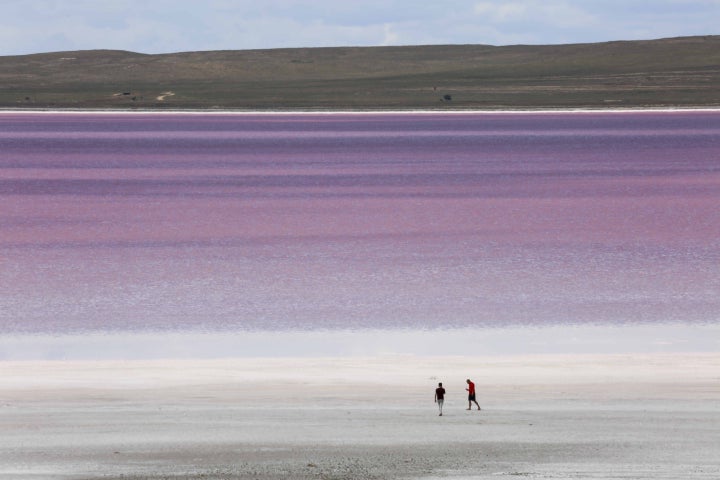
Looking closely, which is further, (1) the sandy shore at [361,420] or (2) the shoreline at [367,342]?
(2) the shoreline at [367,342]

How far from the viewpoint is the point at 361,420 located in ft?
53.0

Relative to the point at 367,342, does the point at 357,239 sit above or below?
above

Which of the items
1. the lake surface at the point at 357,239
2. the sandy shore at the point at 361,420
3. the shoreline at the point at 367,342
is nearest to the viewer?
the sandy shore at the point at 361,420

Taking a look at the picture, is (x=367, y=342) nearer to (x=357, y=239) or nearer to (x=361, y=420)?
(x=361, y=420)

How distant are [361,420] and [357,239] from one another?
2726 centimetres

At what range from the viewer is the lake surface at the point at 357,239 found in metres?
27.9

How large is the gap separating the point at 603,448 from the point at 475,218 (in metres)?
36.7

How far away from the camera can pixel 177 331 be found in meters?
25.3

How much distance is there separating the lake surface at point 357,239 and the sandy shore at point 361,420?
579 cm

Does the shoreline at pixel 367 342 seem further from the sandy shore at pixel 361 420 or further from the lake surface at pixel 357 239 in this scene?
the sandy shore at pixel 361 420

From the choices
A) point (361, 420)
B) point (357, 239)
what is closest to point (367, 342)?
point (361, 420)

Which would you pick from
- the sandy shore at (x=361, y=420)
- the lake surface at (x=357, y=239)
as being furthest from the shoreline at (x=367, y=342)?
the sandy shore at (x=361, y=420)

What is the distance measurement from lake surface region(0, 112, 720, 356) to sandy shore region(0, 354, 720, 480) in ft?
19.0

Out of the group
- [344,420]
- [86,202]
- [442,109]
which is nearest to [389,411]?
[344,420]
